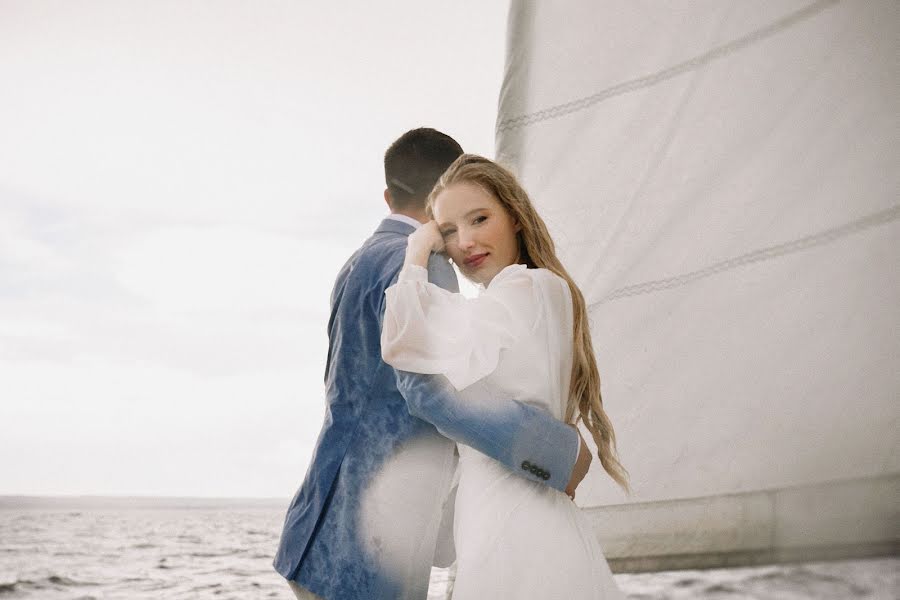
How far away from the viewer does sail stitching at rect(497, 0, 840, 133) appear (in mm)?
1604

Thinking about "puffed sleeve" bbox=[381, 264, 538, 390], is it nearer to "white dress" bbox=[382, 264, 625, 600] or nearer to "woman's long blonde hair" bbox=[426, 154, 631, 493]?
"white dress" bbox=[382, 264, 625, 600]

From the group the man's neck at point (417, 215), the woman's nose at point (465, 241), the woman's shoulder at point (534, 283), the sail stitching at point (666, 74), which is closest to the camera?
the woman's shoulder at point (534, 283)

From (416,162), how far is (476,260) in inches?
15.9

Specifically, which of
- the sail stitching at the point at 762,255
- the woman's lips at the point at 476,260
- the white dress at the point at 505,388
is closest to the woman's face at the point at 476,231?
the woman's lips at the point at 476,260

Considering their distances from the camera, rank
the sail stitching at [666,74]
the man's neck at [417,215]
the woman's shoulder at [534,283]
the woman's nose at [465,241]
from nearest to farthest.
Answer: the woman's shoulder at [534,283] → the woman's nose at [465,241] → the sail stitching at [666,74] → the man's neck at [417,215]

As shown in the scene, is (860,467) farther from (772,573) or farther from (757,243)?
(757,243)

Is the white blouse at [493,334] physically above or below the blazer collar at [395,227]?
below

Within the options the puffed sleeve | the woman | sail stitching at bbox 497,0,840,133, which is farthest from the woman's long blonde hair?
sail stitching at bbox 497,0,840,133

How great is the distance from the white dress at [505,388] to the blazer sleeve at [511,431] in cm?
2

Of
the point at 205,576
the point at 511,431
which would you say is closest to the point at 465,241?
the point at 511,431

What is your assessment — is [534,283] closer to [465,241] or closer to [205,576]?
[465,241]

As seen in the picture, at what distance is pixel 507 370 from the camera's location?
1.31m

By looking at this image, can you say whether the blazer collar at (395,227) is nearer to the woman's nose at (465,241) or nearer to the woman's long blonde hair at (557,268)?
the woman's long blonde hair at (557,268)

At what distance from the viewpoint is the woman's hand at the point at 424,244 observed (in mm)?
1406
